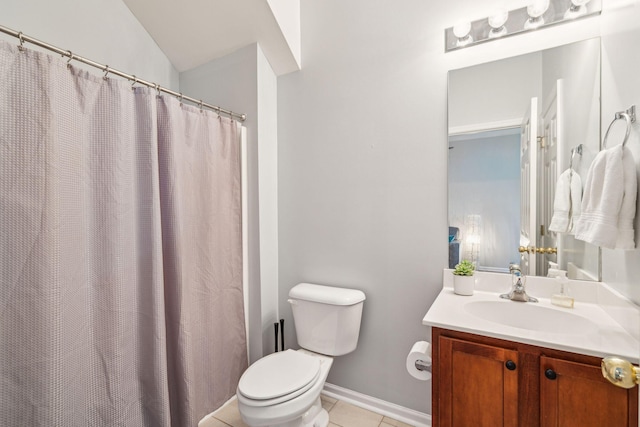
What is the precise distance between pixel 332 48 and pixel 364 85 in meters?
0.35

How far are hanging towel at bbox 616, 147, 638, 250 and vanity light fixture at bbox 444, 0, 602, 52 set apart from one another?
0.74 metres

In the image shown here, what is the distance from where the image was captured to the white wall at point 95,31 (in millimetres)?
1459

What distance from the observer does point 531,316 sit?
1265 millimetres

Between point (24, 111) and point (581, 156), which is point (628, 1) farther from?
point (24, 111)

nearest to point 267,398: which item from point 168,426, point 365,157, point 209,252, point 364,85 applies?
point 168,426

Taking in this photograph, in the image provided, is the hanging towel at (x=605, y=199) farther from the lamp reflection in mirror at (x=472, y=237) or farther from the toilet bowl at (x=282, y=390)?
the toilet bowl at (x=282, y=390)

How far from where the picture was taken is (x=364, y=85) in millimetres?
1740

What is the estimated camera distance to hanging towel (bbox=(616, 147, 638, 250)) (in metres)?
0.96

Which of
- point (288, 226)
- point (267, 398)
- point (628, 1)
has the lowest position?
point (267, 398)

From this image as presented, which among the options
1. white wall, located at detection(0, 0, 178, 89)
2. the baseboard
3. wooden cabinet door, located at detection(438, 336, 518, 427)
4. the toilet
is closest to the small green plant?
wooden cabinet door, located at detection(438, 336, 518, 427)

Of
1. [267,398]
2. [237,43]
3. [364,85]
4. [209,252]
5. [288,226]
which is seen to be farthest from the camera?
[288,226]

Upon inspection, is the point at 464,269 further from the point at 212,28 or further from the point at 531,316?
the point at 212,28

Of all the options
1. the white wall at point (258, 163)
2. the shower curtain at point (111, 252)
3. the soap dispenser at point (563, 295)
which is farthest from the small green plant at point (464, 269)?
the shower curtain at point (111, 252)

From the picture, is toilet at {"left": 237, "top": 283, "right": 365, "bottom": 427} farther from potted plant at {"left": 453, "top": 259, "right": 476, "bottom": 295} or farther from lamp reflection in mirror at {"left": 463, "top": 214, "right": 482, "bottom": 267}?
lamp reflection in mirror at {"left": 463, "top": 214, "right": 482, "bottom": 267}
